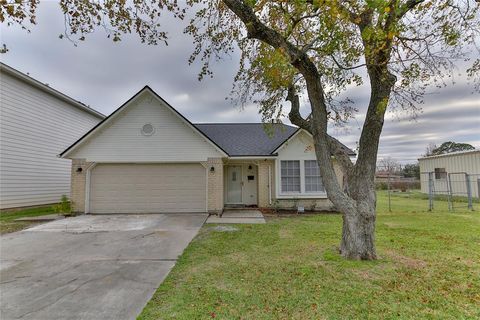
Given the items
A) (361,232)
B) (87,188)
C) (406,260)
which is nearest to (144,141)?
(87,188)

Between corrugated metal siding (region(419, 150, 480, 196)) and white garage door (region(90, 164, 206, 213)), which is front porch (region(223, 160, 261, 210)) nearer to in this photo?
white garage door (region(90, 164, 206, 213))

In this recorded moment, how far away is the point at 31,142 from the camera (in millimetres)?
13727

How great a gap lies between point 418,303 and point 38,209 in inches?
659

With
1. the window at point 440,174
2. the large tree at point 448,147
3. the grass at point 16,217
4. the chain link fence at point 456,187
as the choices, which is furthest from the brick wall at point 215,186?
the large tree at point 448,147

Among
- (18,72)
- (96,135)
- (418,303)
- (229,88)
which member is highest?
(18,72)

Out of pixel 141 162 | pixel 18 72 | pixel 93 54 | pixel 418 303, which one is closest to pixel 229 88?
pixel 93 54

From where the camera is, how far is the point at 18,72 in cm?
1245

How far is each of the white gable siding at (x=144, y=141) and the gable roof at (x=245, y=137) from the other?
82.9 inches

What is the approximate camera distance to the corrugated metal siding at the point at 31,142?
12.3m

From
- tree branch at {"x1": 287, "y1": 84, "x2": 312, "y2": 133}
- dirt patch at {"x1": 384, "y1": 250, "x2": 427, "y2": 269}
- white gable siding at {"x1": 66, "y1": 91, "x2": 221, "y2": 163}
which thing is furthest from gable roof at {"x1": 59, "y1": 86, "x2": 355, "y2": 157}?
dirt patch at {"x1": 384, "y1": 250, "x2": 427, "y2": 269}

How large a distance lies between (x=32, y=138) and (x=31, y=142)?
0.73 ft

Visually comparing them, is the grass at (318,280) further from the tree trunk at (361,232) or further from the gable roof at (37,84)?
the gable roof at (37,84)

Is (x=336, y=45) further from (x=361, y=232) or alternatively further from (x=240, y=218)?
(x=240, y=218)

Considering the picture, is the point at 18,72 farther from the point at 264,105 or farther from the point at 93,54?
the point at 264,105
